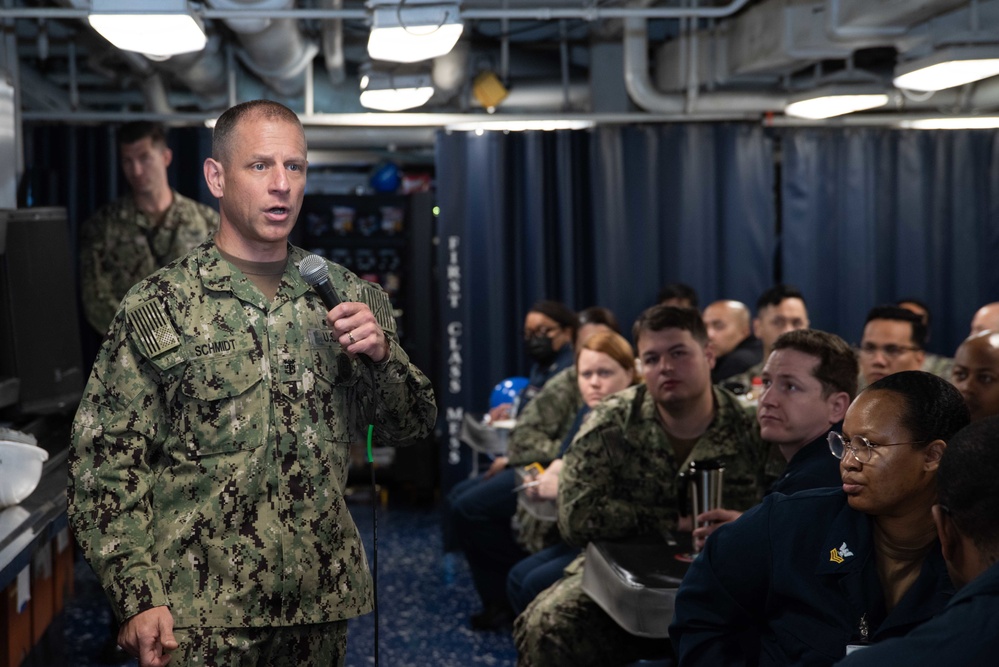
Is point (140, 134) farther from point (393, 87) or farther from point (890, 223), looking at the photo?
point (890, 223)

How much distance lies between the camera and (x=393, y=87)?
539 centimetres

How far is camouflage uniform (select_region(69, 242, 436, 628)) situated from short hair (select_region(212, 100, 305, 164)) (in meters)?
0.17

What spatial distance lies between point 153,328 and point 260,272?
219mm

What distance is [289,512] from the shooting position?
1.93m

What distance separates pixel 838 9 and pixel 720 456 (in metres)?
2.16

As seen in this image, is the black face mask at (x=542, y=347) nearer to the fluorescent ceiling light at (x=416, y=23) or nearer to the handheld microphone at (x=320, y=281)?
the fluorescent ceiling light at (x=416, y=23)

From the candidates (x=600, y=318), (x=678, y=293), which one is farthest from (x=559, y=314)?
(x=678, y=293)

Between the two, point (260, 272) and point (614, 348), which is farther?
point (614, 348)

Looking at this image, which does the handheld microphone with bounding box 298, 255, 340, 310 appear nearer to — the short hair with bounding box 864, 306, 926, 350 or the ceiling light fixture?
the short hair with bounding box 864, 306, 926, 350

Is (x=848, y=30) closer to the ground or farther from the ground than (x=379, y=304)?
farther from the ground

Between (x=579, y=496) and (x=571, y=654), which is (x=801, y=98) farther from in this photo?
(x=571, y=654)

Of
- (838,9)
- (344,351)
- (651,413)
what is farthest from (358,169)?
(344,351)

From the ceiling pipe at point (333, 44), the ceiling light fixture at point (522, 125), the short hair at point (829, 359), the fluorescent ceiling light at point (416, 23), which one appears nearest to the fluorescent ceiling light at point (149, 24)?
the fluorescent ceiling light at point (416, 23)

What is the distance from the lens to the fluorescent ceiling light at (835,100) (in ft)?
17.2
